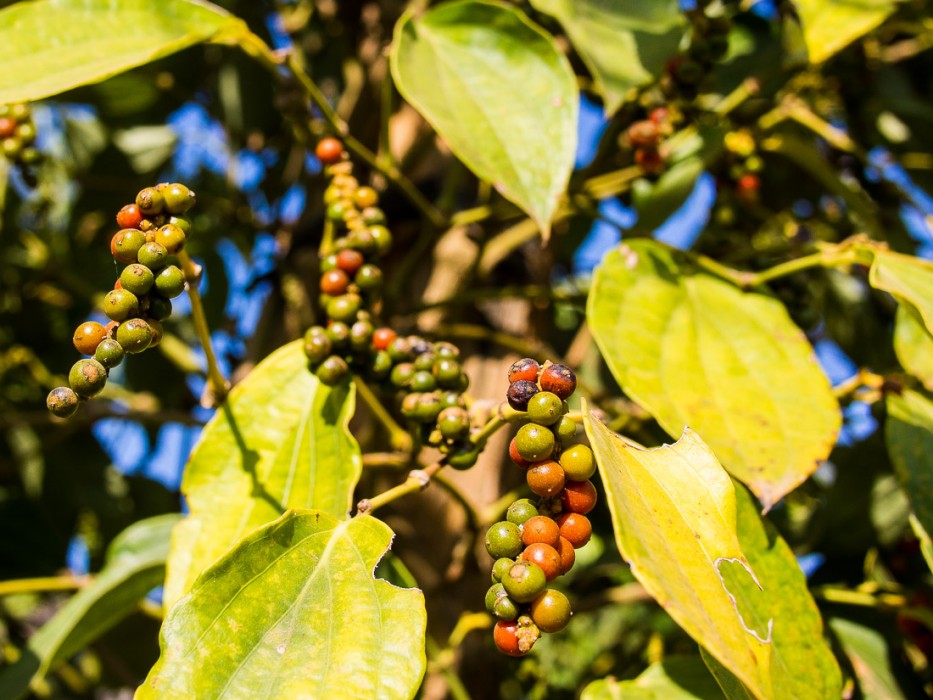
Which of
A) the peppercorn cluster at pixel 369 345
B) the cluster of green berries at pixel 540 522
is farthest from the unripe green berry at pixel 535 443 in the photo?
the peppercorn cluster at pixel 369 345

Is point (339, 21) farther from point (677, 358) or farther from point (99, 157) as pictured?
point (677, 358)

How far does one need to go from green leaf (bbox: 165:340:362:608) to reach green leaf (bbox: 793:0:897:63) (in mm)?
707

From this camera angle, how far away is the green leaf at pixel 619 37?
101 cm

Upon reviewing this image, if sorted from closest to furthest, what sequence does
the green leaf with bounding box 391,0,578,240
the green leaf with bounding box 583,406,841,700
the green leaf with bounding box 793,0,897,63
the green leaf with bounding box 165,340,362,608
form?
the green leaf with bounding box 583,406,841,700 < the green leaf with bounding box 165,340,362,608 < the green leaf with bounding box 391,0,578,240 < the green leaf with bounding box 793,0,897,63

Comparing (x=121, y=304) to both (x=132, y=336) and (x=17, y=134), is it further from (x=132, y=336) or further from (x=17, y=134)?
(x=17, y=134)

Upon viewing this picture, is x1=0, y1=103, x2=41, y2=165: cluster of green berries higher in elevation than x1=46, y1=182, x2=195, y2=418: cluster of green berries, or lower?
lower

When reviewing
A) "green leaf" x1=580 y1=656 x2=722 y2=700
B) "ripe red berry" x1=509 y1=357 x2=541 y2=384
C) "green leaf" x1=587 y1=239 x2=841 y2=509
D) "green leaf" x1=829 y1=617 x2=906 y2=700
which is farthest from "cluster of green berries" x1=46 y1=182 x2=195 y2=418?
"green leaf" x1=829 y1=617 x2=906 y2=700

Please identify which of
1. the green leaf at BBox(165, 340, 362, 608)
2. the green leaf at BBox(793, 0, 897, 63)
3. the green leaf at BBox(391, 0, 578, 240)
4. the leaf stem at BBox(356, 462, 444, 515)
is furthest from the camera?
the green leaf at BBox(793, 0, 897, 63)

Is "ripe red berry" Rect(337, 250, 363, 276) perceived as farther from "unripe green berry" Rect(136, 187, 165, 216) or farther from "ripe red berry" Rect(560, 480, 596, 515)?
"ripe red berry" Rect(560, 480, 596, 515)

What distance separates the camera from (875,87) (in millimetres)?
1639

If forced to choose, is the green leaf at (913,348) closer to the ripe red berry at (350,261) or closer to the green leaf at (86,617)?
the ripe red berry at (350,261)

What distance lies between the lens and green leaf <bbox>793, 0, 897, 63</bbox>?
1.05 meters

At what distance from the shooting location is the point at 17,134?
1.04 meters

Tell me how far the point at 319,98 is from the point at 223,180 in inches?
44.1
